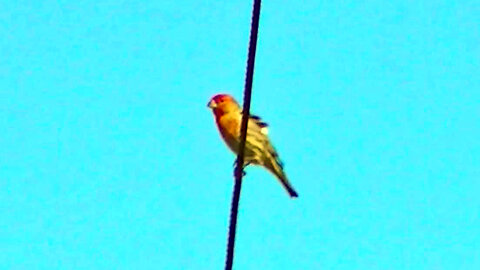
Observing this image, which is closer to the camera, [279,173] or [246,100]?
[246,100]

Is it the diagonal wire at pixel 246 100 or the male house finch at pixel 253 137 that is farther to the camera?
the male house finch at pixel 253 137

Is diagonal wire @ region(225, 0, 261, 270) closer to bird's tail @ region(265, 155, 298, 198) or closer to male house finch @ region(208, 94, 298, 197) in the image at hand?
male house finch @ region(208, 94, 298, 197)

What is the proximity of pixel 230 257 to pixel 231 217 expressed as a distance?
0.95 feet

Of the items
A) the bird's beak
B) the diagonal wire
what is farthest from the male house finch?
the diagonal wire

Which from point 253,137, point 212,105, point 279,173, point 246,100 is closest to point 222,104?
point 212,105

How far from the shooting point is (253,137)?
11617 millimetres

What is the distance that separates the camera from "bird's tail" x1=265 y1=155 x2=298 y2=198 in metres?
11.5

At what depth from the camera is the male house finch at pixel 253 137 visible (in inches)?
446

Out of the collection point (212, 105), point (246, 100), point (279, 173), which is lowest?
point (246, 100)

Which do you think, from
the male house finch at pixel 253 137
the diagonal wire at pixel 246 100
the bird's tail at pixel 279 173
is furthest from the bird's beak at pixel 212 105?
the diagonal wire at pixel 246 100

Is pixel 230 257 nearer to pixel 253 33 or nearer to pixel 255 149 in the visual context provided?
pixel 253 33

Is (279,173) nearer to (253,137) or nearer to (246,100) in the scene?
(253,137)

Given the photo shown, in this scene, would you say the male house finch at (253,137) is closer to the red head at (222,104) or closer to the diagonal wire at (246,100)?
the red head at (222,104)

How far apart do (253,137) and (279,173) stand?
0.43 m
